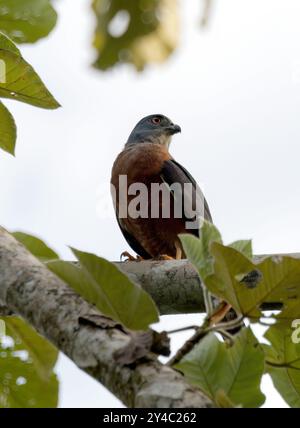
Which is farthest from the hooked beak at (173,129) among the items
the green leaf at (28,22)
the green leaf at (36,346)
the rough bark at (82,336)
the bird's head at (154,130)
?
the rough bark at (82,336)

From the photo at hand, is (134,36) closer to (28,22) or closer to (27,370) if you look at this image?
(27,370)

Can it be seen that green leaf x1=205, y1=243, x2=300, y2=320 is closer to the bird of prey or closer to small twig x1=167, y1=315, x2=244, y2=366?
small twig x1=167, y1=315, x2=244, y2=366

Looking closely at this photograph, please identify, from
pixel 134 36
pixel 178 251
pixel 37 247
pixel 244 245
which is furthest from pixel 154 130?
pixel 134 36

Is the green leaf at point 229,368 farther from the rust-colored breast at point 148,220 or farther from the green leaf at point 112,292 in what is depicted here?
the rust-colored breast at point 148,220

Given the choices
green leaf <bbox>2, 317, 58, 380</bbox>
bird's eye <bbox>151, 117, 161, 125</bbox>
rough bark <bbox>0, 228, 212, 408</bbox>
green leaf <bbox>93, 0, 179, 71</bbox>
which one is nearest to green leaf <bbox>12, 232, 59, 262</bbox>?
green leaf <bbox>2, 317, 58, 380</bbox>

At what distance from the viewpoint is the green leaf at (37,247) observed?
2.34 metres

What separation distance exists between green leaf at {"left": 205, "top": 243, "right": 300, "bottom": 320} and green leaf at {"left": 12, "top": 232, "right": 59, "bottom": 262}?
0.79 meters

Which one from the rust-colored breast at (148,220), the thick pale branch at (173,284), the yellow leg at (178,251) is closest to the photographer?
the thick pale branch at (173,284)

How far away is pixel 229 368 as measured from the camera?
5.45 ft

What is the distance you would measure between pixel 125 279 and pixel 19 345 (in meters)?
0.87

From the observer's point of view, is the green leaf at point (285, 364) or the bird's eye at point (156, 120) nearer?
the green leaf at point (285, 364)

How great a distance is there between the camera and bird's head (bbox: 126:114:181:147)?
752 centimetres

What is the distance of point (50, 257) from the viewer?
2340 millimetres

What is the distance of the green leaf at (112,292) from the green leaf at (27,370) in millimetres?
547
